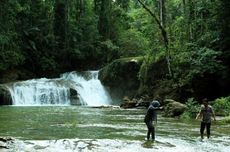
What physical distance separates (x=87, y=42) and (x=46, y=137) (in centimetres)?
4456

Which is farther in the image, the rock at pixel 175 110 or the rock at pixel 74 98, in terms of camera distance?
the rock at pixel 74 98

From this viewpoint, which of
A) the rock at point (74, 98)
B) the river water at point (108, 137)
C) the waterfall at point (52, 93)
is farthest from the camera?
the rock at point (74, 98)

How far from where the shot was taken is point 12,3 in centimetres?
4772

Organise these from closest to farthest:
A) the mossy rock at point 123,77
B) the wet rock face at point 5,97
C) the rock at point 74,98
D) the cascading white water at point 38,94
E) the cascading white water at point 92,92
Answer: the wet rock face at point 5,97 < the cascading white water at point 38,94 < the rock at point 74,98 < the cascading white water at point 92,92 < the mossy rock at point 123,77

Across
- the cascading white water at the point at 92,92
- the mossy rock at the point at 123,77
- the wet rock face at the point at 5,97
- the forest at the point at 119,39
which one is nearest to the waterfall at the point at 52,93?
the cascading white water at the point at 92,92

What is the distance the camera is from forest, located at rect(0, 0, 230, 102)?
34188 mm

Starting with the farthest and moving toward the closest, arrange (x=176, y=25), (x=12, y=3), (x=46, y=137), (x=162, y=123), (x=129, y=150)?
(x=12, y=3) → (x=176, y=25) → (x=162, y=123) → (x=46, y=137) → (x=129, y=150)

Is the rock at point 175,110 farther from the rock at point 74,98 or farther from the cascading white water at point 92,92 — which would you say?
the cascading white water at point 92,92

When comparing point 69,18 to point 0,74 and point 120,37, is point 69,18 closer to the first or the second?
point 120,37

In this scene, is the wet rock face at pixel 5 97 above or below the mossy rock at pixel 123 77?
below

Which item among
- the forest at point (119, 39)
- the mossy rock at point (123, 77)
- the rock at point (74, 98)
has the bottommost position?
the rock at point (74, 98)

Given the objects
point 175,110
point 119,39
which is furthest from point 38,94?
point 119,39

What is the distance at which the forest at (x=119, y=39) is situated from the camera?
112 feet

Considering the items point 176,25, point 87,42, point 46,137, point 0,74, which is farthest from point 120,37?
point 46,137
